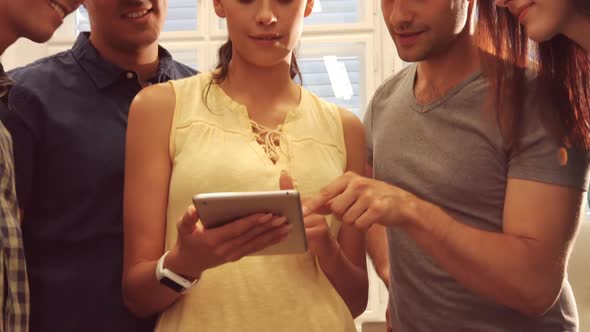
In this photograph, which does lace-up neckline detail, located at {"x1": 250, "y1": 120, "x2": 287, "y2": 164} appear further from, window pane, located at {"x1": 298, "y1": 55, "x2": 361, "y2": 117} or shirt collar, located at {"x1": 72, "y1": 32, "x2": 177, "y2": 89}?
window pane, located at {"x1": 298, "y1": 55, "x2": 361, "y2": 117}

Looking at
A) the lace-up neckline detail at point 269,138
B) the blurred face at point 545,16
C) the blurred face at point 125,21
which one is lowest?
the lace-up neckline detail at point 269,138

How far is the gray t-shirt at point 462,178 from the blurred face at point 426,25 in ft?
0.37

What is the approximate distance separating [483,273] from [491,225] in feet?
0.48

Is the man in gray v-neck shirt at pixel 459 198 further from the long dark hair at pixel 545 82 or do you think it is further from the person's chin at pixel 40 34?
the person's chin at pixel 40 34

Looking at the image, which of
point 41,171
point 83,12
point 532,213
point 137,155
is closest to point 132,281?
point 137,155

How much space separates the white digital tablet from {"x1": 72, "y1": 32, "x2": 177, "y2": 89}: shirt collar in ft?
2.16

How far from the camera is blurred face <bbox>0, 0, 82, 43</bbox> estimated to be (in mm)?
1507

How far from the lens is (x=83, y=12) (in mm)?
4027

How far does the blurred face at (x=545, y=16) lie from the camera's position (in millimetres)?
1493

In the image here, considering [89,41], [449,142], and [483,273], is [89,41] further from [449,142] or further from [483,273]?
[483,273]

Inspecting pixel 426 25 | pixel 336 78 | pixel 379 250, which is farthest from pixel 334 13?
pixel 426 25

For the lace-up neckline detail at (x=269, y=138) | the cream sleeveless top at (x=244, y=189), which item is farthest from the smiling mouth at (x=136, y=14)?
the lace-up neckline detail at (x=269, y=138)

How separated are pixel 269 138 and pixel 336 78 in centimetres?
228

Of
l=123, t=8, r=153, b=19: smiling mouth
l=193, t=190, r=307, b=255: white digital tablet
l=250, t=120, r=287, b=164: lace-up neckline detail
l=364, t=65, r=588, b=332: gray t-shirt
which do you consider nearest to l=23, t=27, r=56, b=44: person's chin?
l=123, t=8, r=153, b=19: smiling mouth
